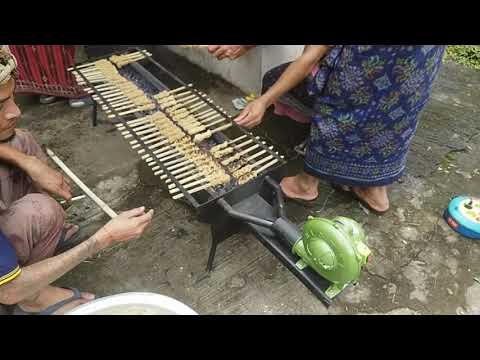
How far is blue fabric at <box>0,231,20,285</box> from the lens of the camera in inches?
71.6

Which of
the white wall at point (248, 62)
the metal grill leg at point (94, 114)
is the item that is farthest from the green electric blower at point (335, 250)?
the metal grill leg at point (94, 114)

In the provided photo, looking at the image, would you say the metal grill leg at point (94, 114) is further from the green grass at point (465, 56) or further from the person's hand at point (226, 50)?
the green grass at point (465, 56)

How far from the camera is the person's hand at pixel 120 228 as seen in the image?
2184 millimetres

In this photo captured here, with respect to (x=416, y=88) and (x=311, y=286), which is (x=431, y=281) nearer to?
(x=311, y=286)

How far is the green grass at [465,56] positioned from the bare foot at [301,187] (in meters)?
3.04

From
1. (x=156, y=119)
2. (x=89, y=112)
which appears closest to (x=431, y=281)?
(x=156, y=119)

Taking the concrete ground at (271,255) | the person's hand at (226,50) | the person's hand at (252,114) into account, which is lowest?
the concrete ground at (271,255)

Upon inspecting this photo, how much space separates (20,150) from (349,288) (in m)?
2.31

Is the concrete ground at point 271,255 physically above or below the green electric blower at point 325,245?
below

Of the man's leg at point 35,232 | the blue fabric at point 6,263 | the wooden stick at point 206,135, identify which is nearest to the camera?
the blue fabric at point 6,263

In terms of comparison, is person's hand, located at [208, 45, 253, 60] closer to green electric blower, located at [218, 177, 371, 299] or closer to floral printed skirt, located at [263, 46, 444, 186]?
floral printed skirt, located at [263, 46, 444, 186]

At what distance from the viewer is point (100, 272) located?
2850 millimetres

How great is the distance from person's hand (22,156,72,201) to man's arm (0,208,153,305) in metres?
0.50

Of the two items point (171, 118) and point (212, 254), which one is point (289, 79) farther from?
point (212, 254)
